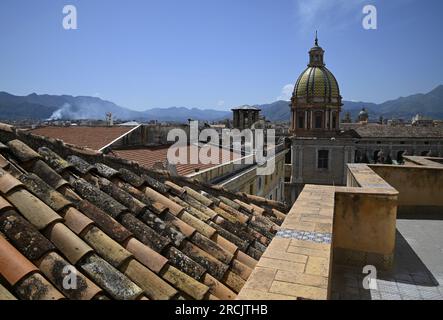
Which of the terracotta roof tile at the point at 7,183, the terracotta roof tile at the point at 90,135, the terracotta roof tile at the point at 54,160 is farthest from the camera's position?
the terracotta roof tile at the point at 90,135

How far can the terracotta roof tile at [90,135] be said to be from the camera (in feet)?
59.1

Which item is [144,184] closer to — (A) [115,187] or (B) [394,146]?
(A) [115,187]

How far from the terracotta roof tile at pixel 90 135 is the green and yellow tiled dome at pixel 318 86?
26.5m

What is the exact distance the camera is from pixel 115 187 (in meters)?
3.94

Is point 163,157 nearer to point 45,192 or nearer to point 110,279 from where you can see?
point 45,192

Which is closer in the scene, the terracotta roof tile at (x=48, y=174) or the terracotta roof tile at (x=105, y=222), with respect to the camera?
the terracotta roof tile at (x=105, y=222)

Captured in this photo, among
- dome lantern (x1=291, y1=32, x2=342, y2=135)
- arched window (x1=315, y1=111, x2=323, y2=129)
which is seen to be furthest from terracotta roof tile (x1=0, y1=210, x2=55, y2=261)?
arched window (x1=315, y1=111, x2=323, y2=129)

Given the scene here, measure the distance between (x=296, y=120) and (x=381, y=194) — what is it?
38074mm

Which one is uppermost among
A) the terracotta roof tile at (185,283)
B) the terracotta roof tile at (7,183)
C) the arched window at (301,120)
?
the arched window at (301,120)

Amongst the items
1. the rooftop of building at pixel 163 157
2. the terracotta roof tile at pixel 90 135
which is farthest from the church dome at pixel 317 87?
the terracotta roof tile at pixel 90 135

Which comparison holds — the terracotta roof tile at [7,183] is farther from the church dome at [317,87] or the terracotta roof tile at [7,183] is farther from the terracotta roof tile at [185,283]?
the church dome at [317,87]

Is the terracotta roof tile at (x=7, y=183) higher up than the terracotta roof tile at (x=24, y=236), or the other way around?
the terracotta roof tile at (x=7, y=183)

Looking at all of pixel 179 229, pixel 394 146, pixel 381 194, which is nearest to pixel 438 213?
pixel 381 194

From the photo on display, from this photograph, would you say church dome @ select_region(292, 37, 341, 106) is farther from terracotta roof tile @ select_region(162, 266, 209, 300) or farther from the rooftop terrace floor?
terracotta roof tile @ select_region(162, 266, 209, 300)
